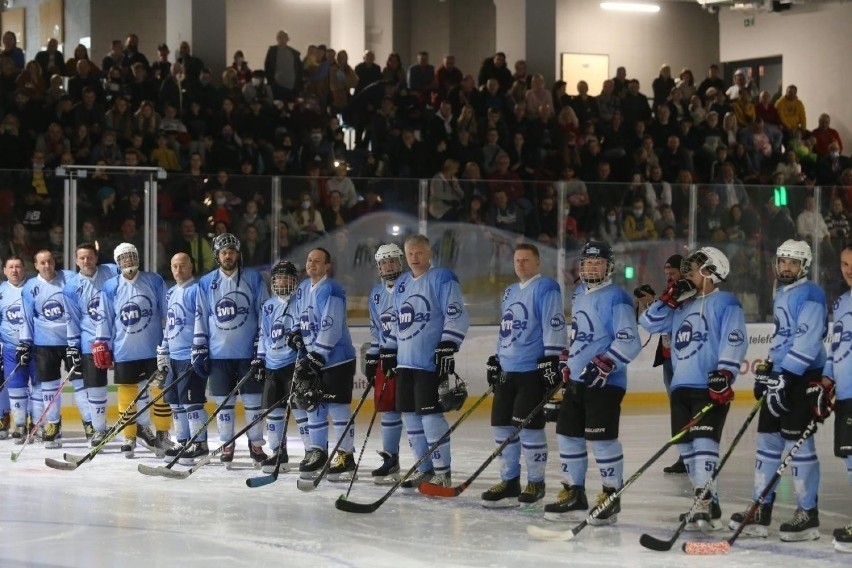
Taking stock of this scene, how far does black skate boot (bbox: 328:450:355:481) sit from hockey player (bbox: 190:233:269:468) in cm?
58

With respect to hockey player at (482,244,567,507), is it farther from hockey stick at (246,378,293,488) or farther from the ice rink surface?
hockey stick at (246,378,293,488)

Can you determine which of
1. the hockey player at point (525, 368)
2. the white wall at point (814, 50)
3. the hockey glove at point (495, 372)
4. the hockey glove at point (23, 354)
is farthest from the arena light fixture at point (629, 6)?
the hockey glove at point (495, 372)

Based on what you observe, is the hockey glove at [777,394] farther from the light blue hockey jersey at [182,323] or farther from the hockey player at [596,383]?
the light blue hockey jersey at [182,323]

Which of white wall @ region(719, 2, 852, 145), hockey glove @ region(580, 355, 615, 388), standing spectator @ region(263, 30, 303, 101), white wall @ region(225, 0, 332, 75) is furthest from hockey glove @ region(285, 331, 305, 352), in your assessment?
white wall @ region(719, 2, 852, 145)

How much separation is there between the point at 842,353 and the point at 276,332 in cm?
318

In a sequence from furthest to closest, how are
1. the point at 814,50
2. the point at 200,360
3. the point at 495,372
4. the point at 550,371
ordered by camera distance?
the point at 814,50 < the point at 200,360 < the point at 495,372 < the point at 550,371

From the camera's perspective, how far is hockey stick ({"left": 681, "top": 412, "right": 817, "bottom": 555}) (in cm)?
530

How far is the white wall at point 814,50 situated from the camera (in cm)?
1612

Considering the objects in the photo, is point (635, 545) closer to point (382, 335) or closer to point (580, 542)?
→ point (580, 542)

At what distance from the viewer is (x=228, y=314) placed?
7656 millimetres

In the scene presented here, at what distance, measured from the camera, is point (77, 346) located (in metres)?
8.48

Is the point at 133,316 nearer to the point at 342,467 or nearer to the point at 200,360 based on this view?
the point at 200,360

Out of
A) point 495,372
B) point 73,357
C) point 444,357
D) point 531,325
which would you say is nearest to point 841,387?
point 531,325

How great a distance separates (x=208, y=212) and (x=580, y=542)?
4962 mm
